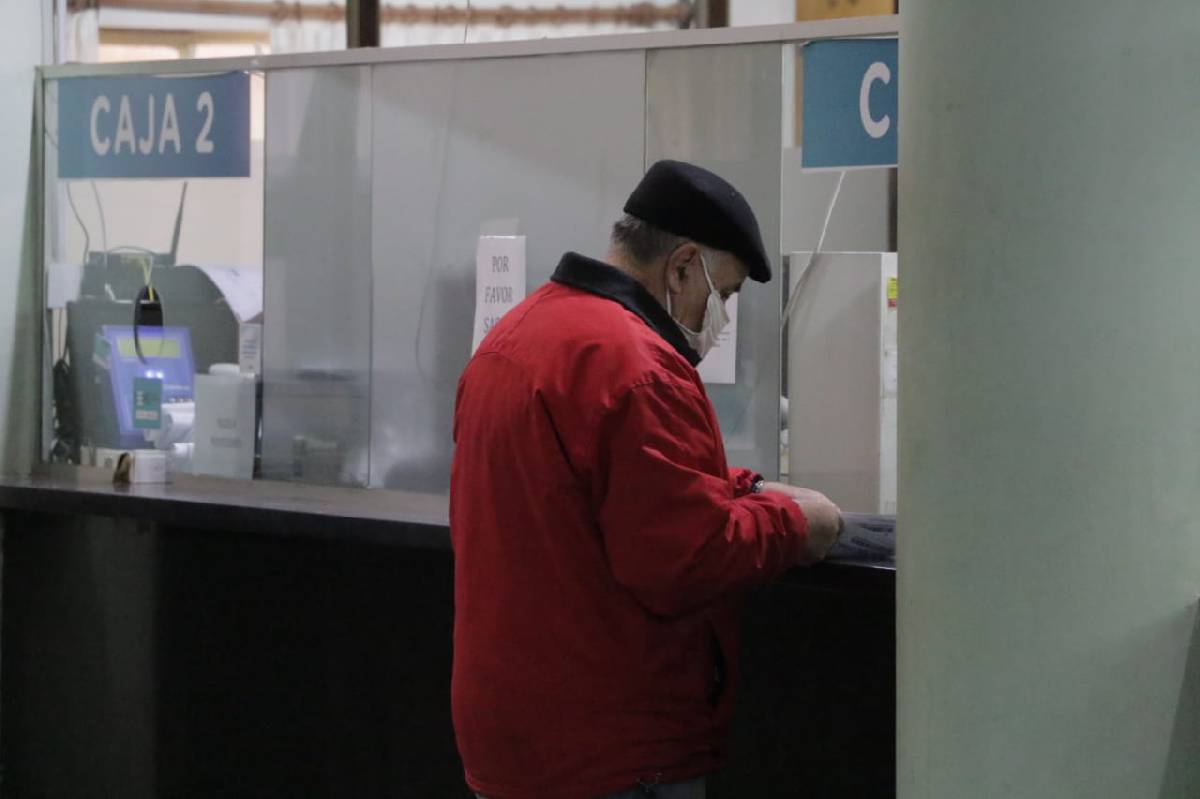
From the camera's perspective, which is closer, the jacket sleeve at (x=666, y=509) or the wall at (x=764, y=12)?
the jacket sleeve at (x=666, y=509)

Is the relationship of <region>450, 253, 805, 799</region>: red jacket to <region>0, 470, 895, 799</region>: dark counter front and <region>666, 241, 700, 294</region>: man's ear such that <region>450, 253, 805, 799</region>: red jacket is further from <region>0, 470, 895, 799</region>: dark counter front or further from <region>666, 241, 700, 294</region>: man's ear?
<region>0, 470, 895, 799</region>: dark counter front

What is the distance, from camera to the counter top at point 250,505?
3.21m

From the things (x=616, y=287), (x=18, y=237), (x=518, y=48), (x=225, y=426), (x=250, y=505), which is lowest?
(x=250, y=505)

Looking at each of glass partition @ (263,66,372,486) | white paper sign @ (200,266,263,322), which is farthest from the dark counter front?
white paper sign @ (200,266,263,322)

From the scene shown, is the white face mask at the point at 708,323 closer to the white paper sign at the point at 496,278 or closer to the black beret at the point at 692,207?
the black beret at the point at 692,207

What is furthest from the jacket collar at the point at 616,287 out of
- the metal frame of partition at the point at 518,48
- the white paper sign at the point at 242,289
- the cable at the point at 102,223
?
the cable at the point at 102,223

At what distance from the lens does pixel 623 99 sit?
362 cm

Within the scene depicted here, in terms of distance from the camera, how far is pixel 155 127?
4.11 metres

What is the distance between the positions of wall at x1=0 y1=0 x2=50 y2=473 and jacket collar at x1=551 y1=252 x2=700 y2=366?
2432mm

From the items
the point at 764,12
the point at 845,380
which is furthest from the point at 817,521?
the point at 764,12

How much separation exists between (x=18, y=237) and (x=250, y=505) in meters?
1.29

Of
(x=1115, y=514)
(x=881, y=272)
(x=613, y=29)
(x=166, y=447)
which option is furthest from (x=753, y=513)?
(x=166, y=447)

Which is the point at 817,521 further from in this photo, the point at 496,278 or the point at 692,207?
the point at 496,278

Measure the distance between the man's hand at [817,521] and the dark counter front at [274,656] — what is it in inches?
18.3
